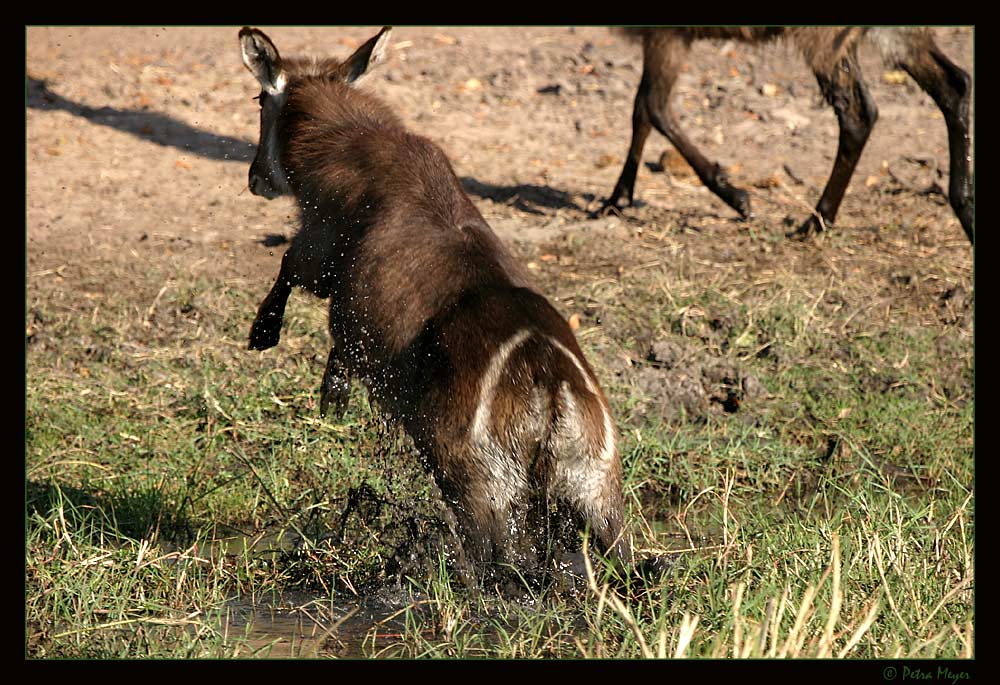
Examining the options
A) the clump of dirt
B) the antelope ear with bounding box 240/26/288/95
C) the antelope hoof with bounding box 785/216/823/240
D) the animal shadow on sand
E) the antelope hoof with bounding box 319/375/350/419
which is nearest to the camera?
the antelope ear with bounding box 240/26/288/95

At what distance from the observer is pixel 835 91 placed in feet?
Answer: 22.3

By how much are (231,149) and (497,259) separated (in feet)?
15.0

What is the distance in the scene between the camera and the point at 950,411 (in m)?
5.23

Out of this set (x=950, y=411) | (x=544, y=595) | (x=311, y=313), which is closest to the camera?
(x=544, y=595)

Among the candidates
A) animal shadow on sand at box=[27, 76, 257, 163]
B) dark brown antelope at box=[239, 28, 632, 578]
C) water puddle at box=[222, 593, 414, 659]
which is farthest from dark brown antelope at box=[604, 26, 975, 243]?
water puddle at box=[222, 593, 414, 659]

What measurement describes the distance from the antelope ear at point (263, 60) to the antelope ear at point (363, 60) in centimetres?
24

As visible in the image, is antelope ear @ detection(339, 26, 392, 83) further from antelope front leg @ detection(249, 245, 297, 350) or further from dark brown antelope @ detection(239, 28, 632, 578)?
antelope front leg @ detection(249, 245, 297, 350)

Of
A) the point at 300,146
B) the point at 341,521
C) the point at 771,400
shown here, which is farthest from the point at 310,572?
the point at 771,400

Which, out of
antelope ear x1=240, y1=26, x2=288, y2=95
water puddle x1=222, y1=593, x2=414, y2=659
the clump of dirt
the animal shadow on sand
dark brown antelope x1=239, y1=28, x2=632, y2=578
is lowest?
water puddle x1=222, y1=593, x2=414, y2=659

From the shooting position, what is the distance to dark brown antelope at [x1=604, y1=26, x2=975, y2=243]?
Answer: 649cm

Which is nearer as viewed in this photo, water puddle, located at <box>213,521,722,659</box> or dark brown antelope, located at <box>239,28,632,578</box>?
dark brown antelope, located at <box>239,28,632,578</box>

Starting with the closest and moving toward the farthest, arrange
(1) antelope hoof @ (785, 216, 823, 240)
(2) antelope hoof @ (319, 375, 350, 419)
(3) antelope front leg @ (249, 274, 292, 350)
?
1. (3) antelope front leg @ (249, 274, 292, 350)
2. (2) antelope hoof @ (319, 375, 350, 419)
3. (1) antelope hoof @ (785, 216, 823, 240)

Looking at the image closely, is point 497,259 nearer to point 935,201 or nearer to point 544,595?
point 544,595

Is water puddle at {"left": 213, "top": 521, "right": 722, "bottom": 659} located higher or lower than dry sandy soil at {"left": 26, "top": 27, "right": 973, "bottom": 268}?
lower
